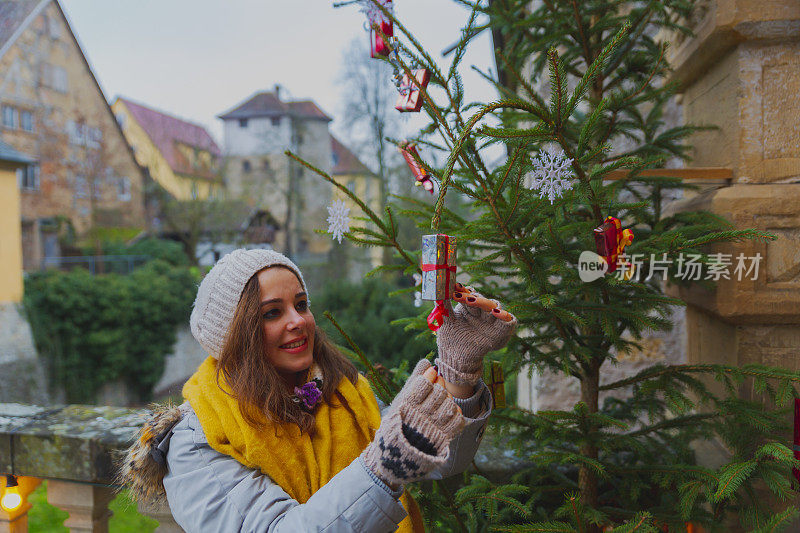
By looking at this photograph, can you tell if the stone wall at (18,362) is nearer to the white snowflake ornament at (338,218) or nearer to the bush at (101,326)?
the bush at (101,326)

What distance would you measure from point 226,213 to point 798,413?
1951 cm

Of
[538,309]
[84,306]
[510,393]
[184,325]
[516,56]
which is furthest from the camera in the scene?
[184,325]

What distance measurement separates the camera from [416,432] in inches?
41.3

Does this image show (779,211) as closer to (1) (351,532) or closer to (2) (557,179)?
(2) (557,179)

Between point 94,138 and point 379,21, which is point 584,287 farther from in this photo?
point 94,138

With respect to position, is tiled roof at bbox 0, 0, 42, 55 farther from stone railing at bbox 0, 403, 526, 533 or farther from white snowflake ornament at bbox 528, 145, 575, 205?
white snowflake ornament at bbox 528, 145, 575, 205

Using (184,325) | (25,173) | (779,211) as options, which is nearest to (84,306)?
(184,325)

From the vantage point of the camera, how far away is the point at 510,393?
510cm

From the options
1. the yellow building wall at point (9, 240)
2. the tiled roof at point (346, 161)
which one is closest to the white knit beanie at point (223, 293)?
the tiled roof at point (346, 161)

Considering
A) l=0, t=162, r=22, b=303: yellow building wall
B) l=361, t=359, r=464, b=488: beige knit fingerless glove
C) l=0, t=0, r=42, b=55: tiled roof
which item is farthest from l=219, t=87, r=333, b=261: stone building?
l=361, t=359, r=464, b=488: beige knit fingerless glove

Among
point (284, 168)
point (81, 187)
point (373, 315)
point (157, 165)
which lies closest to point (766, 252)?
point (373, 315)

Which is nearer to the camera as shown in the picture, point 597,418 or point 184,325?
point 597,418

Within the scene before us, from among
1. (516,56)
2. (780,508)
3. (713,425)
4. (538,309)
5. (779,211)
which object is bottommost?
(780,508)

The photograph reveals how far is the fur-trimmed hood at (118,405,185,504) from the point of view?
4.60 ft
